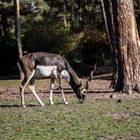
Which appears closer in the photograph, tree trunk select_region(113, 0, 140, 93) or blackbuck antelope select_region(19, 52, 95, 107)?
blackbuck antelope select_region(19, 52, 95, 107)

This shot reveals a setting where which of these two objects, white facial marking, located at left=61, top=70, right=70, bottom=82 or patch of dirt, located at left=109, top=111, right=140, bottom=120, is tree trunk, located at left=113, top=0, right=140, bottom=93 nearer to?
white facial marking, located at left=61, top=70, right=70, bottom=82

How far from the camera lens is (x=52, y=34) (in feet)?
146

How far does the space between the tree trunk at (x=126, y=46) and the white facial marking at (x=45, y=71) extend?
389 centimetres

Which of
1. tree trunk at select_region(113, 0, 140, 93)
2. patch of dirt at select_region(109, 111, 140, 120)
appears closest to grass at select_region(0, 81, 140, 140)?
patch of dirt at select_region(109, 111, 140, 120)

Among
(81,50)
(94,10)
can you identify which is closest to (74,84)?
(81,50)

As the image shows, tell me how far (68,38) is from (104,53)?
8850 mm

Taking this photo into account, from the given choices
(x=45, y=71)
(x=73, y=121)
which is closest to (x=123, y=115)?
(x=73, y=121)

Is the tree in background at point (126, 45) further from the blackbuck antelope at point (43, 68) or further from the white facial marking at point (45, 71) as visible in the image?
the white facial marking at point (45, 71)

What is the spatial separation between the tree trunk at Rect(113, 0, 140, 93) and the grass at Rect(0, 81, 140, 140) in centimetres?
264

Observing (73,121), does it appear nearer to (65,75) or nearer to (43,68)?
(43,68)

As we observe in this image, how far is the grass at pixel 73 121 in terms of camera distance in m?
10.8

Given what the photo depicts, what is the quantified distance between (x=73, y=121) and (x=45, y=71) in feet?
12.1

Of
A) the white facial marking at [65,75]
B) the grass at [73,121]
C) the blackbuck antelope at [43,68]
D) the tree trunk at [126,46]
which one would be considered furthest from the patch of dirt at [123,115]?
the tree trunk at [126,46]

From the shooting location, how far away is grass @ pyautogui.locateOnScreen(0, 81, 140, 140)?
423 inches
